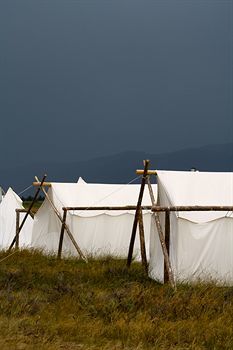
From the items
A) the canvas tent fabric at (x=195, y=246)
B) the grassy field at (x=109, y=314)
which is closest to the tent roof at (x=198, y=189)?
the canvas tent fabric at (x=195, y=246)

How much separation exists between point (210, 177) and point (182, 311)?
5.28m

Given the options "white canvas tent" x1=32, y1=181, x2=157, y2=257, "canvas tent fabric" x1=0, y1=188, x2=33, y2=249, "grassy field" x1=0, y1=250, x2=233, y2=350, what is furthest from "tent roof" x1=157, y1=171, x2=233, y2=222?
"canvas tent fabric" x1=0, y1=188, x2=33, y2=249

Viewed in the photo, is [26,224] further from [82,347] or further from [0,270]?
[82,347]

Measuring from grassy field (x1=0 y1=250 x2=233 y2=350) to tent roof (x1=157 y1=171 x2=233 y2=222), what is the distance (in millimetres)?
1910

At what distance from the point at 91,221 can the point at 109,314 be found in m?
9.11

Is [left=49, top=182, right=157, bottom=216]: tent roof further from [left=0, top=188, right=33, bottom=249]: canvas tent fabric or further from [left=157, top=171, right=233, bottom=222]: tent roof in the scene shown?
[left=157, top=171, right=233, bottom=222]: tent roof

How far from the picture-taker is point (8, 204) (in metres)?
22.4

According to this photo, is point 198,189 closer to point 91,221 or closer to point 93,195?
point 91,221

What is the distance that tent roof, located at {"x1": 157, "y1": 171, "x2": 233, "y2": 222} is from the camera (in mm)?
12164

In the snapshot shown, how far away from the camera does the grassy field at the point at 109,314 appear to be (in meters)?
6.80

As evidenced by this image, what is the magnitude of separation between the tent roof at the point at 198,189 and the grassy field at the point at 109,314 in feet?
6.27

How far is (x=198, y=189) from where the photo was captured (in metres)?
12.7

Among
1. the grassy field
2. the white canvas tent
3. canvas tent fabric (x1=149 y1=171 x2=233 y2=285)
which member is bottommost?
the grassy field

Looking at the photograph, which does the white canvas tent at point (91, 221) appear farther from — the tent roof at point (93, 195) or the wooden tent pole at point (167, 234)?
the wooden tent pole at point (167, 234)
